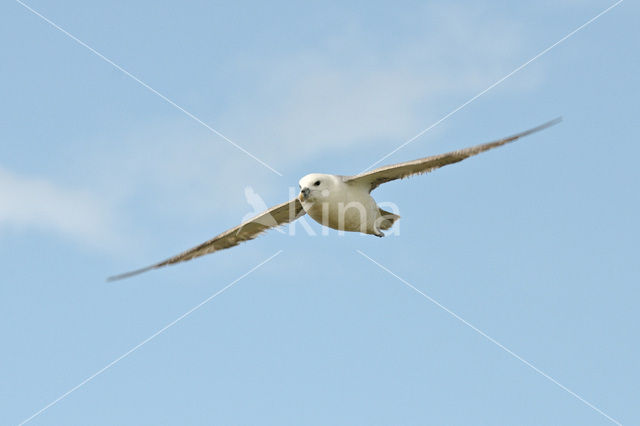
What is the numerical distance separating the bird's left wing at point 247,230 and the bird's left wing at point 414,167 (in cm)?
187

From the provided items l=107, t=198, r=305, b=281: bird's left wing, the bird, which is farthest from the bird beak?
l=107, t=198, r=305, b=281: bird's left wing

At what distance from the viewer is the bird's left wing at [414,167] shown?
14.0 meters

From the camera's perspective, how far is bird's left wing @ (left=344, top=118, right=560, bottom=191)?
14.0m

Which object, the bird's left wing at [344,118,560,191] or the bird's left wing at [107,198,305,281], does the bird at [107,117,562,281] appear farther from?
the bird's left wing at [107,198,305,281]

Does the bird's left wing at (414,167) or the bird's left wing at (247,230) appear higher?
the bird's left wing at (414,167)

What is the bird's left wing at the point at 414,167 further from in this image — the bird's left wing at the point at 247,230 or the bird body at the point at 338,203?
the bird's left wing at the point at 247,230

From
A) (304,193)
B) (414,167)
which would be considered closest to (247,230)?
(304,193)

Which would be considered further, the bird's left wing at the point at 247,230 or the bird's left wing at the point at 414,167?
the bird's left wing at the point at 247,230

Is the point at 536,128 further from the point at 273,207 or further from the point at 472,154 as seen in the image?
the point at 273,207

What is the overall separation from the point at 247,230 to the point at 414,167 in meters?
3.76

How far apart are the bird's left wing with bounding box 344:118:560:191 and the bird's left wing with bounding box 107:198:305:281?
6.13ft

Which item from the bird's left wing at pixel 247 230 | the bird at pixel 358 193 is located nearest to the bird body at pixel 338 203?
the bird at pixel 358 193

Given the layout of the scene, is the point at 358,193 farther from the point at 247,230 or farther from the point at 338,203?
the point at 247,230

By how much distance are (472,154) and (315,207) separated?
8.24 feet
